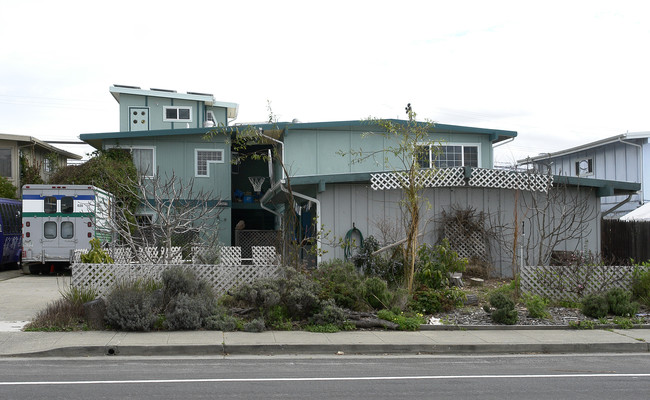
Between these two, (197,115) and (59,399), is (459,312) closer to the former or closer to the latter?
(59,399)

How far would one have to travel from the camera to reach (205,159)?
27.9m

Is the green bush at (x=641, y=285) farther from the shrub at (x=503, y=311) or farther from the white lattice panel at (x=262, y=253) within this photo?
the white lattice panel at (x=262, y=253)

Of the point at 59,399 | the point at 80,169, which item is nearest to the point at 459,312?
the point at 59,399

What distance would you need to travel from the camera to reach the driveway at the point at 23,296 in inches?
493

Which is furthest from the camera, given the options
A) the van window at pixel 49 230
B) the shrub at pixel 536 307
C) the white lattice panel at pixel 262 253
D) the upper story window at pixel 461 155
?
the upper story window at pixel 461 155

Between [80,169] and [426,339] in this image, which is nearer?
[426,339]

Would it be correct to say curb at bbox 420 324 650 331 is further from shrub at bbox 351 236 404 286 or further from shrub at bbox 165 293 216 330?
shrub at bbox 165 293 216 330

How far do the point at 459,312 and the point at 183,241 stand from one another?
1140 cm

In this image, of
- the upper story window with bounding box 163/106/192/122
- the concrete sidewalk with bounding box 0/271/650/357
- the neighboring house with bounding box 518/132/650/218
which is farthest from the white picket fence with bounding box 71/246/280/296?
the upper story window with bounding box 163/106/192/122

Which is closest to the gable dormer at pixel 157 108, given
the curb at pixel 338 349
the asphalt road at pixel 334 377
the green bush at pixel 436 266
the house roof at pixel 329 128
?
the house roof at pixel 329 128

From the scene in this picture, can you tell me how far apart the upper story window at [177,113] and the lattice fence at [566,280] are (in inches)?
923

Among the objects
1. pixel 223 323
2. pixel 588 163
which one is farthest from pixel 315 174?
pixel 588 163

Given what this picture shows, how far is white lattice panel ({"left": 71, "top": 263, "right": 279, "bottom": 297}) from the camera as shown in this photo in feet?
42.4

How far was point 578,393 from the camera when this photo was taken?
751 centimetres
